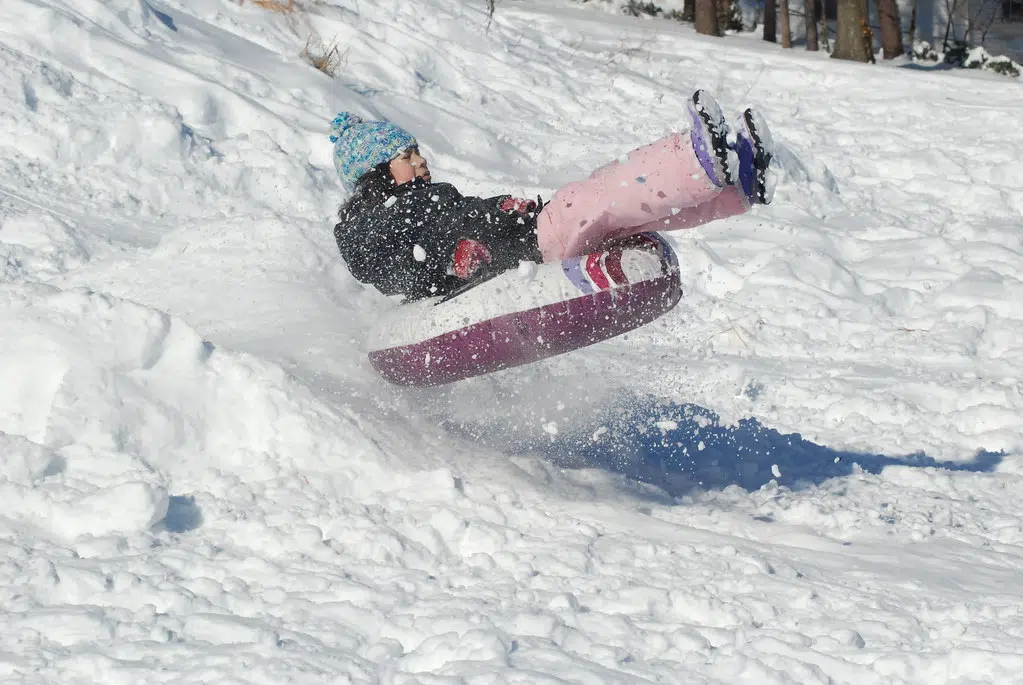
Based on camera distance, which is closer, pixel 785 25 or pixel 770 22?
pixel 785 25

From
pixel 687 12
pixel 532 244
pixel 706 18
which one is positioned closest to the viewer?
pixel 532 244

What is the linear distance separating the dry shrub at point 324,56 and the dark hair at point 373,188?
4.75m

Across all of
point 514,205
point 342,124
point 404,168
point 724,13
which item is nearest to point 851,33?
point 724,13

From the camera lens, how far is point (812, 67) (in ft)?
44.6

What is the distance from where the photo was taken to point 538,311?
4648 millimetres

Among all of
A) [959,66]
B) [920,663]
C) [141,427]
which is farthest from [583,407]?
[959,66]

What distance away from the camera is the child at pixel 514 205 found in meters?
4.25

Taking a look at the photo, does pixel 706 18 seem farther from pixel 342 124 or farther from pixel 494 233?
pixel 494 233

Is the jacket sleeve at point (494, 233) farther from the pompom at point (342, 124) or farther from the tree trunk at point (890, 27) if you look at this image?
the tree trunk at point (890, 27)

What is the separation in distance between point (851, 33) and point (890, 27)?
2.54 meters

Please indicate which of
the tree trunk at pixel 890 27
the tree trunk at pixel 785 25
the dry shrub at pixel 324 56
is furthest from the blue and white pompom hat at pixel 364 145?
the tree trunk at pixel 890 27

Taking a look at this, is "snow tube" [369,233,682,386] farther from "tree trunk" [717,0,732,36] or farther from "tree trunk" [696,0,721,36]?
"tree trunk" [717,0,732,36]

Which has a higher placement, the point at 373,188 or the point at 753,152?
the point at 753,152

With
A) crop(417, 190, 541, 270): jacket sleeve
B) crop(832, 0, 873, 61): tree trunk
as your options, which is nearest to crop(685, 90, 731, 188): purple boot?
crop(417, 190, 541, 270): jacket sleeve
